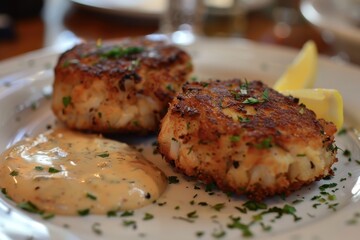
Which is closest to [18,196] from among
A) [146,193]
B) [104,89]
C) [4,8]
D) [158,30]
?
[146,193]

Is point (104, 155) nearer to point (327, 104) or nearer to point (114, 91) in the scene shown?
point (114, 91)

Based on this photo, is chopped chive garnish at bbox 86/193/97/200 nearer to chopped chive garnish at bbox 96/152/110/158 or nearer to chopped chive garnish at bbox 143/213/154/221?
chopped chive garnish at bbox 143/213/154/221

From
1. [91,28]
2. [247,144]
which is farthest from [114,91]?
[91,28]

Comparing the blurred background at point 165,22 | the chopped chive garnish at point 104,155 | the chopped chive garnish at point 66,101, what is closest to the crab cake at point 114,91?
the chopped chive garnish at point 66,101

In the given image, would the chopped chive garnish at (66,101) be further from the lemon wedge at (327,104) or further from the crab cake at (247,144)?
the lemon wedge at (327,104)

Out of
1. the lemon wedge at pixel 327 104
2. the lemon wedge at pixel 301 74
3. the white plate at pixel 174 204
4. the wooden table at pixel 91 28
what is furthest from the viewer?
the wooden table at pixel 91 28

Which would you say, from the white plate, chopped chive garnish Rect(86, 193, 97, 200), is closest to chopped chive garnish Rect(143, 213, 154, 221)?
the white plate
